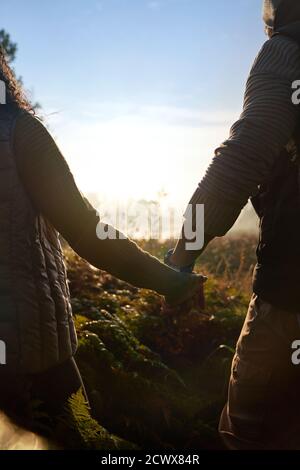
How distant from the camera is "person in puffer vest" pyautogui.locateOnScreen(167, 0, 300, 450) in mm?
2465

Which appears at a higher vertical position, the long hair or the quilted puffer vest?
the long hair

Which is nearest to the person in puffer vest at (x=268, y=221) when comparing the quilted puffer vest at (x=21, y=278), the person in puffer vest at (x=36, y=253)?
the person in puffer vest at (x=36, y=253)

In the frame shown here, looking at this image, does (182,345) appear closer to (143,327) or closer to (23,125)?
(143,327)

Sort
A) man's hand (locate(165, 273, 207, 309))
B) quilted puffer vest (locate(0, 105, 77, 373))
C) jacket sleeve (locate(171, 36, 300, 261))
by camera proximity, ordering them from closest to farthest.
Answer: jacket sleeve (locate(171, 36, 300, 261))
quilted puffer vest (locate(0, 105, 77, 373))
man's hand (locate(165, 273, 207, 309))

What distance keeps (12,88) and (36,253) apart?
2.88 ft

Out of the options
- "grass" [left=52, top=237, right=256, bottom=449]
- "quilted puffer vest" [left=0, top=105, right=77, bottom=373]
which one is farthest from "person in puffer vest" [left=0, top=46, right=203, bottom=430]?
"grass" [left=52, top=237, right=256, bottom=449]

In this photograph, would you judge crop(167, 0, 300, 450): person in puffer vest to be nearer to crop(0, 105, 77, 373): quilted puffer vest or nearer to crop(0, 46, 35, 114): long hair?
crop(0, 105, 77, 373): quilted puffer vest

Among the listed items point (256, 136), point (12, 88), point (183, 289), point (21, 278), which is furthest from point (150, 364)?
point (256, 136)

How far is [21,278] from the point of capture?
8.49ft

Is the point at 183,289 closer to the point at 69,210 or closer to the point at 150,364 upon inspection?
the point at 69,210

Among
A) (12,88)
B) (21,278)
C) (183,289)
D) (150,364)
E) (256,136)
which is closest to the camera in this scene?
(256,136)

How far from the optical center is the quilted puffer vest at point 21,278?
2.57 meters

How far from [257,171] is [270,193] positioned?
22 centimetres

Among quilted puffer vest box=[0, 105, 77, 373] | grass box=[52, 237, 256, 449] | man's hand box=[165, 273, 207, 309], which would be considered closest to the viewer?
quilted puffer vest box=[0, 105, 77, 373]
